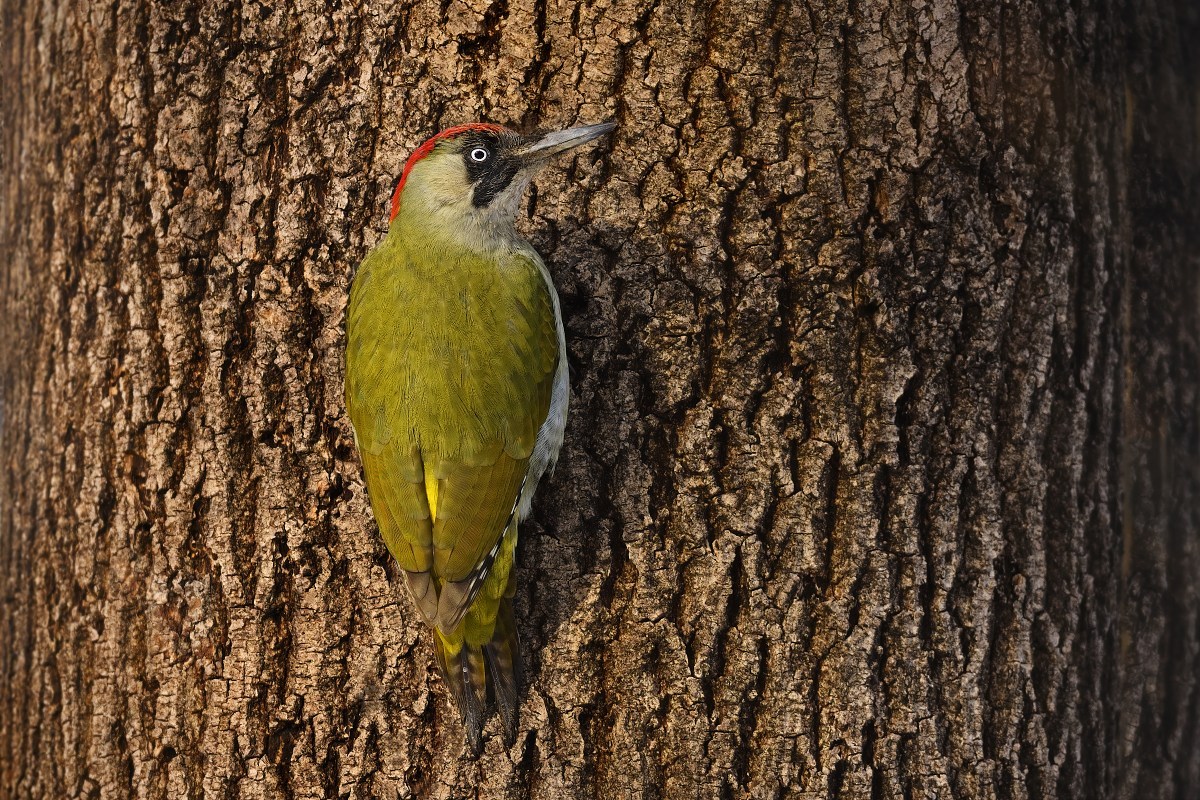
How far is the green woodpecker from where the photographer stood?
2549mm

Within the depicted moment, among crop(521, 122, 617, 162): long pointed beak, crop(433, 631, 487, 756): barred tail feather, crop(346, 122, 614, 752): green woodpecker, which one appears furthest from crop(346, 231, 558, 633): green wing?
crop(521, 122, 617, 162): long pointed beak

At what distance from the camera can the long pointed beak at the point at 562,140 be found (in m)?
2.54

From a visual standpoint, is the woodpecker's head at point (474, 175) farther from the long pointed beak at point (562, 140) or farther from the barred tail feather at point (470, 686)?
the barred tail feather at point (470, 686)

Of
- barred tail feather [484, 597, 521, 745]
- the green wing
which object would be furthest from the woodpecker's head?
barred tail feather [484, 597, 521, 745]

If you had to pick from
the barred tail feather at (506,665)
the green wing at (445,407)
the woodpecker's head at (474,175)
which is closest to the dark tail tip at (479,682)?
the barred tail feather at (506,665)

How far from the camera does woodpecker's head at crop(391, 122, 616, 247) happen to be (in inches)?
103

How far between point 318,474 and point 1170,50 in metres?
2.91

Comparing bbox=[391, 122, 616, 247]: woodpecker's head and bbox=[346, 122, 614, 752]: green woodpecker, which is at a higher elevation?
bbox=[391, 122, 616, 247]: woodpecker's head

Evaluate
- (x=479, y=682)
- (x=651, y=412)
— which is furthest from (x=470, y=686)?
(x=651, y=412)

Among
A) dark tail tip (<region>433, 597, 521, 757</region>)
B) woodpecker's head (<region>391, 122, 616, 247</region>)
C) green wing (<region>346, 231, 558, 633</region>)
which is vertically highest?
woodpecker's head (<region>391, 122, 616, 247</region>)

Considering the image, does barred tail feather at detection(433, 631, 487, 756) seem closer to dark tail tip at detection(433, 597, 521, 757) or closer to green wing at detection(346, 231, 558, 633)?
dark tail tip at detection(433, 597, 521, 757)

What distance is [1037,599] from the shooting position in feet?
8.79

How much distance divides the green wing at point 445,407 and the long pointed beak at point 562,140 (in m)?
0.28

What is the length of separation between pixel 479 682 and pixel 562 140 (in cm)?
139
